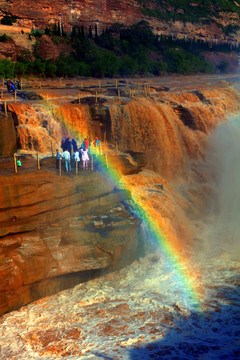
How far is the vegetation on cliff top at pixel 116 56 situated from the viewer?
43094 mm

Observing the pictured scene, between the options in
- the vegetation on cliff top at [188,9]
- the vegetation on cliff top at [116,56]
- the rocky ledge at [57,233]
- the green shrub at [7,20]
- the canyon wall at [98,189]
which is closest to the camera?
the rocky ledge at [57,233]

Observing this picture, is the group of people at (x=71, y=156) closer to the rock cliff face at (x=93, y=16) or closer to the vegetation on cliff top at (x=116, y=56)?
the vegetation on cliff top at (x=116, y=56)

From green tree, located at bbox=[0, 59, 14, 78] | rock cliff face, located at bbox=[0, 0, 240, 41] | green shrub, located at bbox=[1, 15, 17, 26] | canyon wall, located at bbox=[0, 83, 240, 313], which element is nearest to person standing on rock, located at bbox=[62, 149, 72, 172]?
canyon wall, located at bbox=[0, 83, 240, 313]

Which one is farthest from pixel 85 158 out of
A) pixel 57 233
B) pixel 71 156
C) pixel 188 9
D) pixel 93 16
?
pixel 188 9

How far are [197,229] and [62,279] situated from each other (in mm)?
7667

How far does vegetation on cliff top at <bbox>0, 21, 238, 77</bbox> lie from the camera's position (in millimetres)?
43094

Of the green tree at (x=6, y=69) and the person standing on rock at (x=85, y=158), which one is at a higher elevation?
the green tree at (x=6, y=69)

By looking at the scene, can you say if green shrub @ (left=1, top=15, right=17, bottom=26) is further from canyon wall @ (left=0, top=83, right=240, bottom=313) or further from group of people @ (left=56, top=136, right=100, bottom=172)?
group of people @ (left=56, top=136, right=100, bottom=172)

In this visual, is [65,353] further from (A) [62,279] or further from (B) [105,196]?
(B) [105,196]

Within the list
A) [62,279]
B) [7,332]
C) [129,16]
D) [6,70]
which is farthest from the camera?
[129,16]

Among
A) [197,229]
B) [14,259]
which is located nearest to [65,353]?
[14,259]

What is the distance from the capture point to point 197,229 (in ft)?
72.8

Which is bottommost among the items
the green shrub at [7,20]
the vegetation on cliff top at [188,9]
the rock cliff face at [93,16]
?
the green shrub at [7,20]

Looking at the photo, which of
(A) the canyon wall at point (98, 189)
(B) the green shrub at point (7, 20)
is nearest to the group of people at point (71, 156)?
(A) the canyon wall at point (98, 189)
